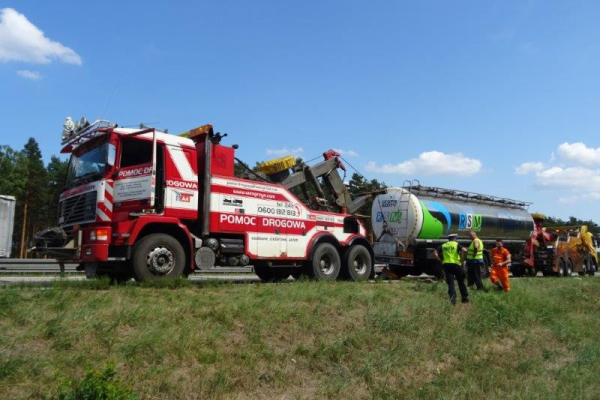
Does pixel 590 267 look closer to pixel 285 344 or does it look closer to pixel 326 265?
Result: pixel 326 265

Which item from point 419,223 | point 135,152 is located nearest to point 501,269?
point 419,223

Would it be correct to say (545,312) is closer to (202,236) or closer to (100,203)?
(202,236)

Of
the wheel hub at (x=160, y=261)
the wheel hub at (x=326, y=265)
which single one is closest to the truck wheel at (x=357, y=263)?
the wheel hub at (x=326, y=265)

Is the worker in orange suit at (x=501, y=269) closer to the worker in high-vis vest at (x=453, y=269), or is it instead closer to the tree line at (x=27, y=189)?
the worker in high-vis vest at (x=453, y=269)

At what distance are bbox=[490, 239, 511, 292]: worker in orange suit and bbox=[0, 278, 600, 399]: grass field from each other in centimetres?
236

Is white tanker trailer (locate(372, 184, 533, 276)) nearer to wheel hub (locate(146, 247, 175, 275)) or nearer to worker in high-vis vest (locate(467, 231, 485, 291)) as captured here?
worker in high-vis vest (locate(467, 231, 485, 291))

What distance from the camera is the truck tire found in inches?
498

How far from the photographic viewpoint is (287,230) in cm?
1223

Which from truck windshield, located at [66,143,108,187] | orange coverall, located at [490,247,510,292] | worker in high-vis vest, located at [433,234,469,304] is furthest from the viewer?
orange coverall, located at [490,247,510,292]

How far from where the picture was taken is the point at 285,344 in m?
7.16

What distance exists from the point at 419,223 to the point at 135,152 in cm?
997

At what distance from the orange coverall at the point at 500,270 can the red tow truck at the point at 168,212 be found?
175 inches

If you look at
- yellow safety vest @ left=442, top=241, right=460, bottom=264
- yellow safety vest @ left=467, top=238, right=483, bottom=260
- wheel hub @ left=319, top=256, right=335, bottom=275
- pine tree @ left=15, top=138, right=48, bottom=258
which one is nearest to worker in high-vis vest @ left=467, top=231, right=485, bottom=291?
yellow safety vest @ left=467, top=238, right=483, bottom=260

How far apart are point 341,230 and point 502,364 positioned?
19.9ft
